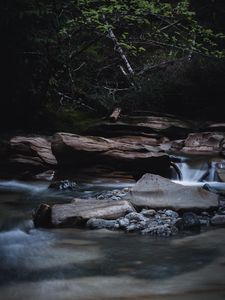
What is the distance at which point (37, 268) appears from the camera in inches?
211

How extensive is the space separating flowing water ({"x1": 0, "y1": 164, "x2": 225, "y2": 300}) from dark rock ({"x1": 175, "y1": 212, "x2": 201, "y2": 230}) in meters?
0.22

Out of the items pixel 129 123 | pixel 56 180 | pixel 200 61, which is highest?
pixel 200 61

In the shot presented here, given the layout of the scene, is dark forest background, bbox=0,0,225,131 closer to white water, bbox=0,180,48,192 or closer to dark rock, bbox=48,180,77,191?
dark rock, bbox=48,180,77,191

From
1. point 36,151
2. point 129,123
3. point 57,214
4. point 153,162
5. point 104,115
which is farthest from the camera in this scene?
point 104,115

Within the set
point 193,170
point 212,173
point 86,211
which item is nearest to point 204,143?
point 193,170

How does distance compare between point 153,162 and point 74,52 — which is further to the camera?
point 74,52

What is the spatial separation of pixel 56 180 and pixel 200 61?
294 inches

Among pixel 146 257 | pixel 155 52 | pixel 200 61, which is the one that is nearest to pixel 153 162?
pixel 146 257

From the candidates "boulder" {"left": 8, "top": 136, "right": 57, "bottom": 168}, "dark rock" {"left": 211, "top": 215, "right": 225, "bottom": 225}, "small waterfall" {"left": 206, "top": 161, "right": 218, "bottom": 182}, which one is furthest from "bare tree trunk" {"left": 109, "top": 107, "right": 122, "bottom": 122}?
"dark rock" {"left": 211, "top": 215, "right": 225, "bottom": 225}

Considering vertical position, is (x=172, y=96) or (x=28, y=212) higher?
(x=172, y=96)

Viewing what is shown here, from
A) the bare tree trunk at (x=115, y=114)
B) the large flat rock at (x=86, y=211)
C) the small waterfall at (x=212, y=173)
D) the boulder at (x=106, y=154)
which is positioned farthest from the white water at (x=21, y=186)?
the bare tree trunk at (x=115, y=114)

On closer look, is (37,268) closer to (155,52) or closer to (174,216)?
(174,216)

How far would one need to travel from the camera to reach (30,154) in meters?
11.0

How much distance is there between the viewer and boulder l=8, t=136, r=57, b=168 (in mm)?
10914
